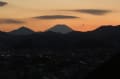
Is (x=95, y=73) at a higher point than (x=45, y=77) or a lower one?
higher

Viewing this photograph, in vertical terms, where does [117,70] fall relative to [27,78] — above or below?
above

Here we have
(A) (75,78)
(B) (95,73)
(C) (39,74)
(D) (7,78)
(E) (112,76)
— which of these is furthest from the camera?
(C) (39,74)

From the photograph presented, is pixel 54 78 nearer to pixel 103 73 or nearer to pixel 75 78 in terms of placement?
pixel 75 78

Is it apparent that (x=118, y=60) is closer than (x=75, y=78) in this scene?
Yes

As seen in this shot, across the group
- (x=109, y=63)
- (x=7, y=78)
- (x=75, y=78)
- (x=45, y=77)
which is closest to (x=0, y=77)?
(x=7, y=78)

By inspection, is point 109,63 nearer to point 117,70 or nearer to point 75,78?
point 117,70

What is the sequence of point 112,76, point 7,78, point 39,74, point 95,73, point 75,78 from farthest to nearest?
point 39,74 < point 7,78 < point 75,78 < point 95,73 < point 112,76

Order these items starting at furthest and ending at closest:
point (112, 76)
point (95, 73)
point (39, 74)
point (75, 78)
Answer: point (39, 74) < point (75, 78) < point (95, 73) < point (112, 76)

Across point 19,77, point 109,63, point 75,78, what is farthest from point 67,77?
point 109,63

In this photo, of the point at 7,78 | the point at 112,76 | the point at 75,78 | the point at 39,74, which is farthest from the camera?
the point at 39,74
